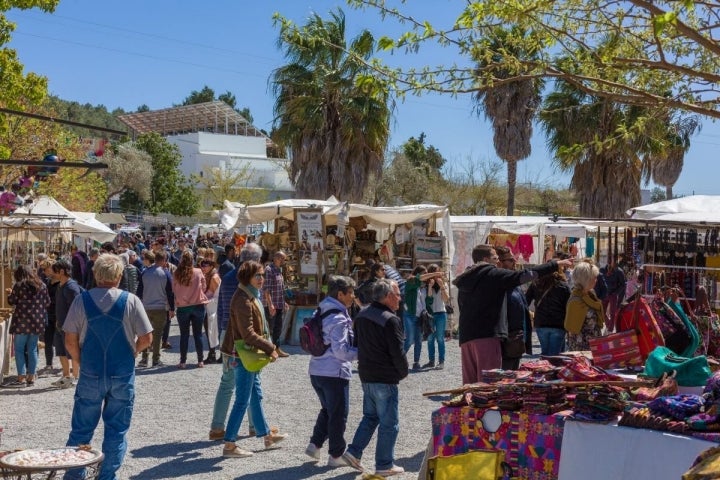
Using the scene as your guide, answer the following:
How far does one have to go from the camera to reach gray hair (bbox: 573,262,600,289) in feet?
29.3

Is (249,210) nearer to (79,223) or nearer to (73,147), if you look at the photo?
(79,223)

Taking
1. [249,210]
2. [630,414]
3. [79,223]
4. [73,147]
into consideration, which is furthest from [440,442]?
[73,147]

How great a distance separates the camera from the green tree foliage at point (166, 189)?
6588 cm

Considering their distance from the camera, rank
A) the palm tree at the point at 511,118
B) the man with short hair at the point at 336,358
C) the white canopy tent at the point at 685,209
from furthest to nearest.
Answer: the palm tree at the point at 511,118, the white canopy tent at the point at 685,209, the man with short hair at the point at 336,358

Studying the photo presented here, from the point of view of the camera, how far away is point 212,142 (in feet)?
234

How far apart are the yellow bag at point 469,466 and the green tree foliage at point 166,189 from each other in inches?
2421

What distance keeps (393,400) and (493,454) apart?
1.80m

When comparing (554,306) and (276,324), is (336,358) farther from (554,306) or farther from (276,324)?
(276,324)

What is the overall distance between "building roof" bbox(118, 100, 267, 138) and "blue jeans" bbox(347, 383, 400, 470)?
72377mm

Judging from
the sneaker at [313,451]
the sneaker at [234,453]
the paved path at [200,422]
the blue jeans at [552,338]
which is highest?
the blue jeans at [552,338]

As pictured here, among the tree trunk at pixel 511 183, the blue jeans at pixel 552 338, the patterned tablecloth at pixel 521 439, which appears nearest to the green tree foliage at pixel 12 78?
the blue jeans at pixel 552 338

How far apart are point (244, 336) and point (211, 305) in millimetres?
6699

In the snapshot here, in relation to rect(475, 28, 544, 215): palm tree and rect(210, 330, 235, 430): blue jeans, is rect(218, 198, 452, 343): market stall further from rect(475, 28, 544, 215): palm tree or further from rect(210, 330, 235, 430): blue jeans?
rect(475, 28, 544, 215): palm tree

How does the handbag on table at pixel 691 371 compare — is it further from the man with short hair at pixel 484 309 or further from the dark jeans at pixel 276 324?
the dark jeans at pixel 276 324
